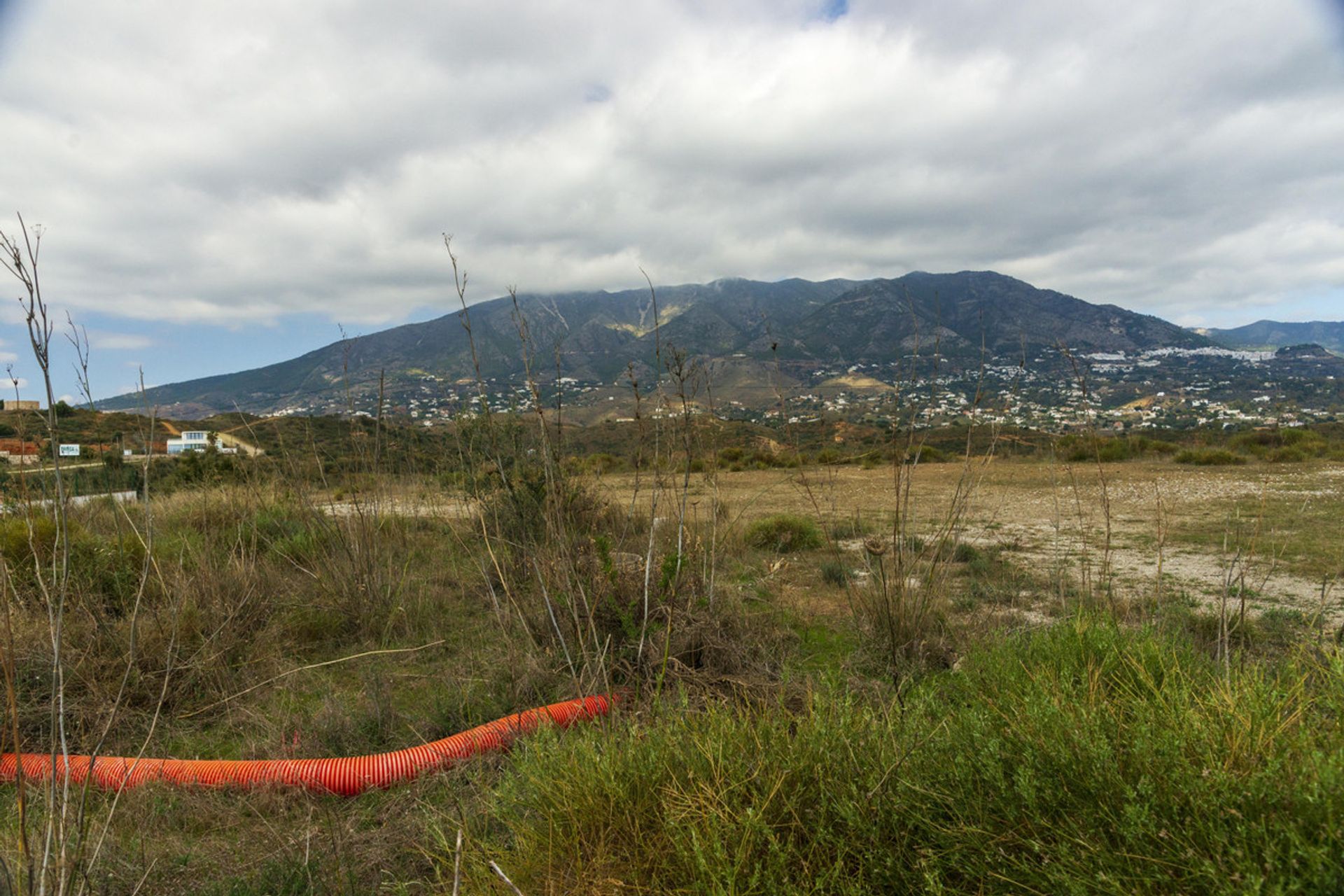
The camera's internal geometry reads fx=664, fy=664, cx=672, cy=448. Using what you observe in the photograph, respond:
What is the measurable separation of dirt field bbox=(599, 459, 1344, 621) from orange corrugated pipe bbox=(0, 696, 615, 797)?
1.67m

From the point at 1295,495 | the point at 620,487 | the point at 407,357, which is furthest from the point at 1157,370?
the point at 407,357

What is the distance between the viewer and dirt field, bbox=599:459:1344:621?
16.2 feet

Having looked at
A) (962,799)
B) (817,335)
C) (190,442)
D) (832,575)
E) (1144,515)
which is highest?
(817,335)

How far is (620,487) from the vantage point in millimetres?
11617

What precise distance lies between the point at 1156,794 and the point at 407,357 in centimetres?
9285

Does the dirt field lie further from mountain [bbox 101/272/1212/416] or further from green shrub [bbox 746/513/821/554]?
mountain [bbox 101/272/1212/416]

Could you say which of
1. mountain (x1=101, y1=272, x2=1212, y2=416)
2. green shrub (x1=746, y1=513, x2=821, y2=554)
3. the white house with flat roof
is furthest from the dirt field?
mountain (x1=101, y1=272, x2=1212, y2=416)

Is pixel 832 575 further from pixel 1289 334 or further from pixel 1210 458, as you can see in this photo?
pixel 1289 334

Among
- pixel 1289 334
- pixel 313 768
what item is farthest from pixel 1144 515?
pixel 1289 334

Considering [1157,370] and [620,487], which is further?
[1157,370]

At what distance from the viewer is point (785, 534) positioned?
8.29m

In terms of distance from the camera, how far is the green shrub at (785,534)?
8234 mm

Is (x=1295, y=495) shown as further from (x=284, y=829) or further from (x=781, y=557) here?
(x=284, y=829)

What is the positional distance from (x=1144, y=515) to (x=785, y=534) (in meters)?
5.09
